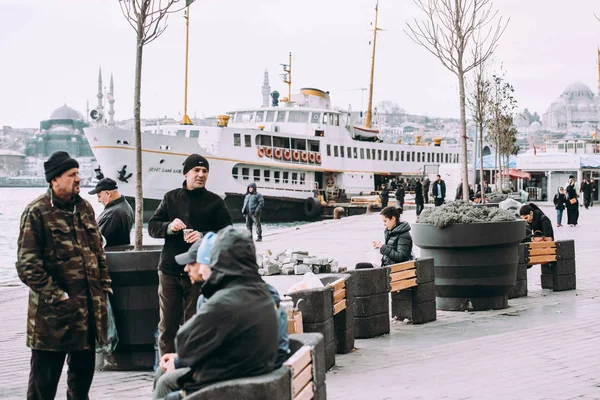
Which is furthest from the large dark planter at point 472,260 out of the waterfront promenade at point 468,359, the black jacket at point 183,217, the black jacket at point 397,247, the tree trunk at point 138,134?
the black jacket at point 183,217

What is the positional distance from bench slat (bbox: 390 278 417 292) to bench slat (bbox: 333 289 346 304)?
120cm

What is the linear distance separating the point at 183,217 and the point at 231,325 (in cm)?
277

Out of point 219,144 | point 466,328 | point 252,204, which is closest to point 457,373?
point 466,328

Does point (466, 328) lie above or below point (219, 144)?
below

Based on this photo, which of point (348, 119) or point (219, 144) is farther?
point (348, 119)

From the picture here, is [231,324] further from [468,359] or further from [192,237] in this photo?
[468,359]

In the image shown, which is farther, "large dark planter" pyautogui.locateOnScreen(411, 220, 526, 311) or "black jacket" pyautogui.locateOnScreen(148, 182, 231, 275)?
"large dark planter" pyautogui.locateOnScreen(411, 220, 526, 311)

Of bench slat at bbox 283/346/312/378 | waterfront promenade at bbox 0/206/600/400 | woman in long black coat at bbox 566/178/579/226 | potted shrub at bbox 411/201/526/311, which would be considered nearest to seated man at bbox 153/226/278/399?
bench slat at bbox 283/346/312/378

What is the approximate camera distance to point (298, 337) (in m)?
4.34

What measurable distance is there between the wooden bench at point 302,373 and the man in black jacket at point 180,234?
7.30 ft

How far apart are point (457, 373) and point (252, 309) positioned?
3.19 m

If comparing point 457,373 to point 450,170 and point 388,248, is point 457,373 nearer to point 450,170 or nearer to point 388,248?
point 388,248

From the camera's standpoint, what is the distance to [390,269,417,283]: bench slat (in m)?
8.23

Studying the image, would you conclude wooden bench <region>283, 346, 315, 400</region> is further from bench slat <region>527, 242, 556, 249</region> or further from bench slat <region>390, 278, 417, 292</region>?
bench slat <region>527, 242, 556, 249</region>
